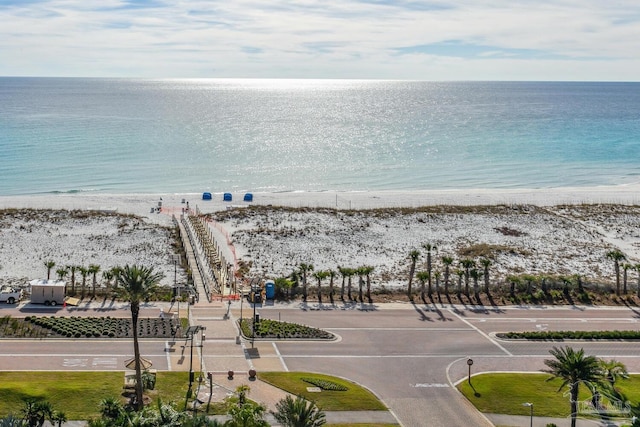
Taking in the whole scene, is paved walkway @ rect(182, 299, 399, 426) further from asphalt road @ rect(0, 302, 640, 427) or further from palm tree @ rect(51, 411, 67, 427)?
palm tree @ rect(51, 411, 67, 427)

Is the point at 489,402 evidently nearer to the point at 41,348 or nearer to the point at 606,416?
the point at 606,416

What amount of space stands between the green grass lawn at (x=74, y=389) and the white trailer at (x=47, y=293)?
14967 millimetres

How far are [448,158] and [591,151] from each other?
35.9 meters

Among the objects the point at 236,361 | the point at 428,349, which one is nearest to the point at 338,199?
the point at 428,349

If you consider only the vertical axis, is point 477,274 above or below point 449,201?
below

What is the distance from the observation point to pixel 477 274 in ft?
209

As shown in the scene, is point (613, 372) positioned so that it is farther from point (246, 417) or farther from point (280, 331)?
point (280, 331)

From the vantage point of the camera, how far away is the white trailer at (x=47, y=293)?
58.2 meters

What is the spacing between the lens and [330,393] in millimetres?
42875

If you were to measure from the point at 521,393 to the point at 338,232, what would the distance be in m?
43.7

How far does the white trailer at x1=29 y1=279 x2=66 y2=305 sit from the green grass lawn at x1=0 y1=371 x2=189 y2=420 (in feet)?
49.1

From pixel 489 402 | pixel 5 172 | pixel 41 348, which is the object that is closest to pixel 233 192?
pixel 5 172

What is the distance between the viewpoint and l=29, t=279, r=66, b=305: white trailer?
58156 millimetres

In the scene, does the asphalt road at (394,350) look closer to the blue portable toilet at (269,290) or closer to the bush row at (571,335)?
the bush row at (571,335)
